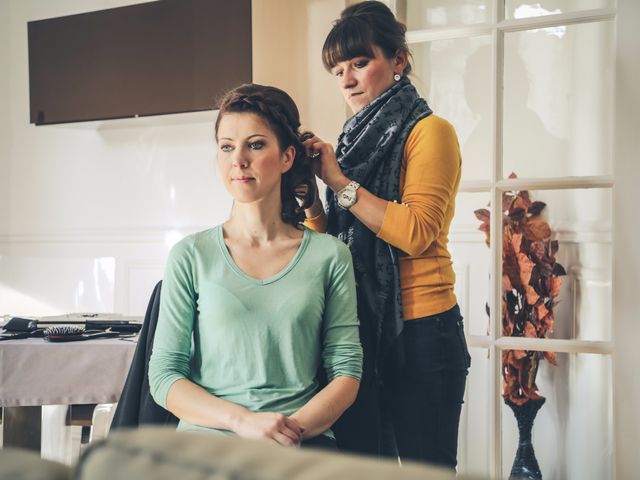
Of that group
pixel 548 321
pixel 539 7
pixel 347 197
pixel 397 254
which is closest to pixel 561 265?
pixel 548 321

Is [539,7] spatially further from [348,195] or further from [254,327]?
[254,327]

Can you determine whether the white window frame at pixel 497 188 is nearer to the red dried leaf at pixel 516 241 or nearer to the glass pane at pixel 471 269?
the red dried leaf at pixel 516 241

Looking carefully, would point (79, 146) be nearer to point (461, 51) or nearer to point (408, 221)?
point (461, 51)

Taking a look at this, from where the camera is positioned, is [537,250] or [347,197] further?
[537,250]

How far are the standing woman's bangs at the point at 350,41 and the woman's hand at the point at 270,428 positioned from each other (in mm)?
769

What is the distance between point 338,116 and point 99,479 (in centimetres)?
237

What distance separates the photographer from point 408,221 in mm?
1418

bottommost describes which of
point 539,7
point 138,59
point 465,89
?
point 465,89

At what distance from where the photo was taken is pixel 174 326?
4.40ft

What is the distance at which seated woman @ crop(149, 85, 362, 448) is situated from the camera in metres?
1.29

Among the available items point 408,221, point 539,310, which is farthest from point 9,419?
point 539,310

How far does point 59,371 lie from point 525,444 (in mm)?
2024

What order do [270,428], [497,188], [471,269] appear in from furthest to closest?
[471,269] < [497,188] < [270,428]

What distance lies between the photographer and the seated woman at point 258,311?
1295 millimetres
